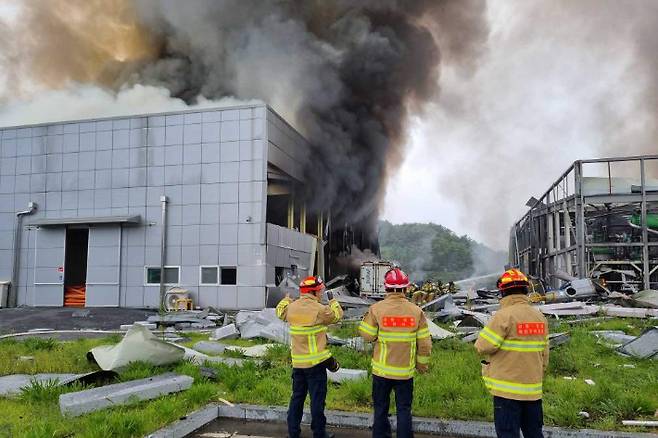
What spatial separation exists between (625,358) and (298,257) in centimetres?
1505

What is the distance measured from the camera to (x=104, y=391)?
5.69m

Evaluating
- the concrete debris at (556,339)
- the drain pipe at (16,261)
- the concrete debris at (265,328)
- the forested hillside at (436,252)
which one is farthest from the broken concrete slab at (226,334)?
the forested hillside at (436,252)

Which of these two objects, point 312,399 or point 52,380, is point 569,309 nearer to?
point 312,399

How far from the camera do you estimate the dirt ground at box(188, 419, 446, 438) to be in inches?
198

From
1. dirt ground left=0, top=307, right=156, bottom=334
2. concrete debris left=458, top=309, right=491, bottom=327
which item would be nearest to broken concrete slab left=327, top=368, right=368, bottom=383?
concrete debris left=458, top=309, right=491, bottom=327

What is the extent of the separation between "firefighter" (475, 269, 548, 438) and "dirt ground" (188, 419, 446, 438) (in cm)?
133

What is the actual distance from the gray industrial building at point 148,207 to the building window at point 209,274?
0.04 m

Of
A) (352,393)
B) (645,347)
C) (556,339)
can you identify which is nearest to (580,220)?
(556,339)

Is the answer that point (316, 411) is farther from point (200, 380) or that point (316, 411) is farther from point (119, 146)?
point (119, 146)

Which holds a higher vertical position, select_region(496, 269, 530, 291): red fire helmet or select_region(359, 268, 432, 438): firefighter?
select_region(496, 269, 530, 291): red fire helmet

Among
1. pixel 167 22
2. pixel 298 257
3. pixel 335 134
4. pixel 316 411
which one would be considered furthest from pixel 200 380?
pixel 167 22

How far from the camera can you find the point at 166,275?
1892cm

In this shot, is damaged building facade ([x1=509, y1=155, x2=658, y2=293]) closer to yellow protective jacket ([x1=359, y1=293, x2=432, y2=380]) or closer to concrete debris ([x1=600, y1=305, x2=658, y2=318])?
concrete debris ([x1=600, y1=305, x2=658, y2=318])

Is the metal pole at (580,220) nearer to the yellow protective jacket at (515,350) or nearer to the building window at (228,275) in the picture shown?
the building window at (228,275)
